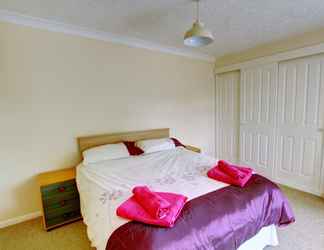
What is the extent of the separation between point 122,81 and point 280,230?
111 inches

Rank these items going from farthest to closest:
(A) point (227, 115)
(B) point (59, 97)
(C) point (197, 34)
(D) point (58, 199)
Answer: (A) point (227, 115) → (B) point (59, 97) → (D) point (58, 199) → (C) point (197, 34)

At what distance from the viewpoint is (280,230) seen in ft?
6.62

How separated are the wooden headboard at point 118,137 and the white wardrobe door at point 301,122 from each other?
199cm

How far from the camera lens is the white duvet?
140 centimetres

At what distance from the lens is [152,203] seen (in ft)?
4.14

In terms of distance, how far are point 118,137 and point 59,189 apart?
1.05 meters

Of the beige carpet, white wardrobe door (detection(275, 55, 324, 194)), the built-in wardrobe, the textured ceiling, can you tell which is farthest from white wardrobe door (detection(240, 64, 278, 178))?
the beige carpet

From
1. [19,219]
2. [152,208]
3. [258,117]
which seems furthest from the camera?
[258,117]

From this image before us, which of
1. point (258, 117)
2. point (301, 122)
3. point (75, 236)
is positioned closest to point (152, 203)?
point (75, 236)

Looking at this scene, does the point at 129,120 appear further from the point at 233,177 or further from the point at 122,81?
the point at 233,177

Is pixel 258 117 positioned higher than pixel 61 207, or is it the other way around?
pixel 258 117

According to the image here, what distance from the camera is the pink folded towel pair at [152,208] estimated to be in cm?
117

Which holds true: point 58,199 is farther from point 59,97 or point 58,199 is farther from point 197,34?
point 197,34

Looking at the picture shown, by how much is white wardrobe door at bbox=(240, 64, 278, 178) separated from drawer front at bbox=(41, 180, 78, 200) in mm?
3079
